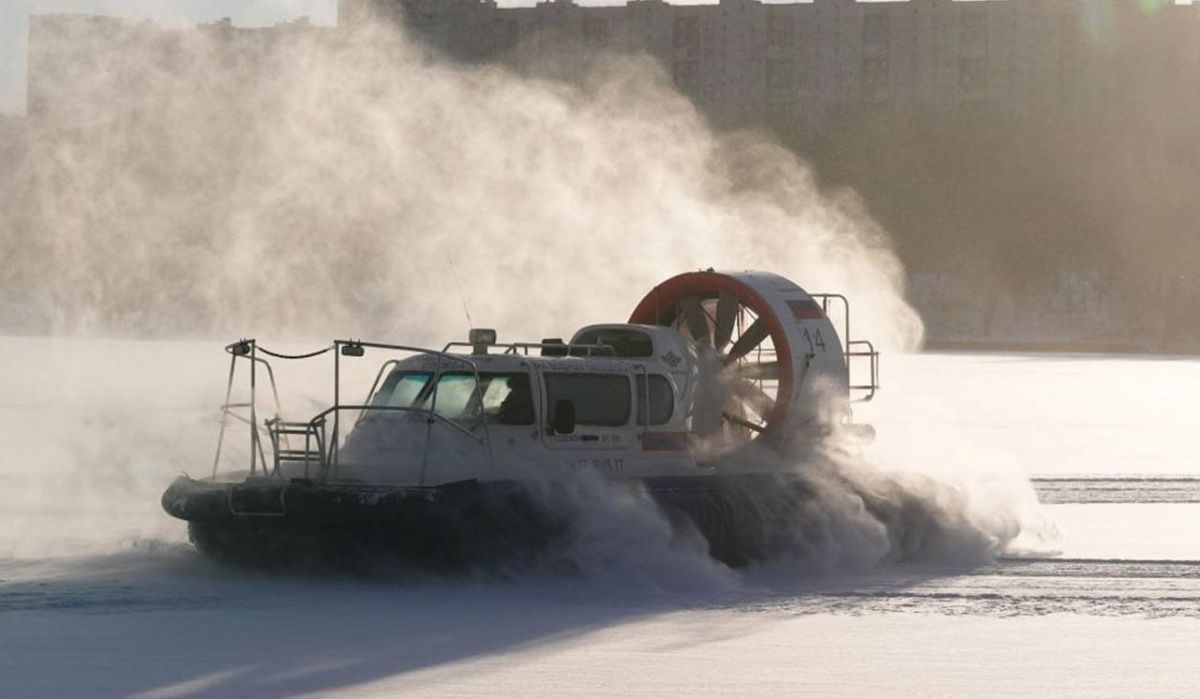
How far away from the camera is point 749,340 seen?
55.6 ft

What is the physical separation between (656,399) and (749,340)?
170 centimetres

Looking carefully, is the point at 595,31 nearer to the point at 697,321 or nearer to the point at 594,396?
the point at 697,321

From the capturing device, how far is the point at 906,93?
11481 cm

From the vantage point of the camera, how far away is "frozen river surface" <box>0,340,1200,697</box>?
413 inches

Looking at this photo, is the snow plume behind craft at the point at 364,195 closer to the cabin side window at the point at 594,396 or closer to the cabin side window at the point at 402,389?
the cabin side window at the point at 594,396

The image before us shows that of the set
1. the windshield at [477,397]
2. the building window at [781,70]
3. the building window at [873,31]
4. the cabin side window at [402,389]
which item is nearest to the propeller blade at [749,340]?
the windshield at [477,397]

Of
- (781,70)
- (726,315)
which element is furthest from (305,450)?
(781,70)

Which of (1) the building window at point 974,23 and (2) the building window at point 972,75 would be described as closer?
(2) the building window at point 972,75

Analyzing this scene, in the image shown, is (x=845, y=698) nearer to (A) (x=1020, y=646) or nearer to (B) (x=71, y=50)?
(A) (x=1020, y=646)

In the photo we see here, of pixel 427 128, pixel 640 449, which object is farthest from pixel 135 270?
pixel 640 449

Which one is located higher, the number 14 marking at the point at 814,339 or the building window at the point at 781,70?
the building window at the point at 781,70

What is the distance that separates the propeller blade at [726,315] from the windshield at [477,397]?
117 inches

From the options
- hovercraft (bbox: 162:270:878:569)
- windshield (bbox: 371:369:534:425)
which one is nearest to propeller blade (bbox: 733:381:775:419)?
hovercraft (bbox: 162:270:878:569)

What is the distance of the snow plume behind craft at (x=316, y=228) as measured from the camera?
20.1 meters
